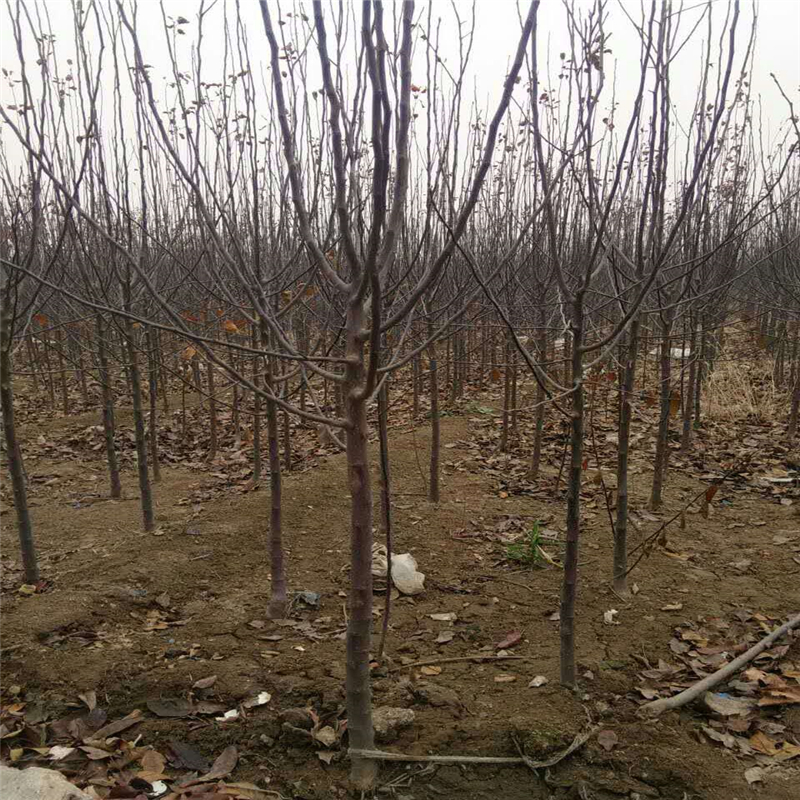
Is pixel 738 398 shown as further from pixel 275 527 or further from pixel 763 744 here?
pixel 275 527

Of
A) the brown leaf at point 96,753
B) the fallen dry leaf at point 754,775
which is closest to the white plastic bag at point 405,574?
the brown leaf at point 96,753

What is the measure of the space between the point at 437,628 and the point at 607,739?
118 cm

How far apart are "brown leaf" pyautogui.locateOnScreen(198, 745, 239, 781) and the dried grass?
23.3ft

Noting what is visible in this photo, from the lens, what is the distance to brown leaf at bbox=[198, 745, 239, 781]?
2068mm

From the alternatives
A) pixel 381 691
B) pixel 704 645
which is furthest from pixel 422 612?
pixel 704 645

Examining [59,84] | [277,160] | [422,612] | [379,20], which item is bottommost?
[422,612]

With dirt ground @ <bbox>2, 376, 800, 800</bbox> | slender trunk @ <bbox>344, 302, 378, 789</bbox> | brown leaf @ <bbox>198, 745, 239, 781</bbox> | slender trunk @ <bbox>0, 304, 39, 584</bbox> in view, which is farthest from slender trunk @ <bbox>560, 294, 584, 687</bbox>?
slender trunk @ <bbox>0, 304, 39, 584</bbox>

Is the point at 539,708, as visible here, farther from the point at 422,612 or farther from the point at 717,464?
the point at 717,464

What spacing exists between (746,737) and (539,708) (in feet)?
2.30

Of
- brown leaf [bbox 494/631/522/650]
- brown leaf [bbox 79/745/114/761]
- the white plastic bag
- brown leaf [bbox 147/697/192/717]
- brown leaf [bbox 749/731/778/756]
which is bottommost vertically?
brown leaf [bbox 494/631/522/650]

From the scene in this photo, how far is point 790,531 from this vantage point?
4.47 m

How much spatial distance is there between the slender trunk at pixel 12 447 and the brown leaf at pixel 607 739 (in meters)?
3.10

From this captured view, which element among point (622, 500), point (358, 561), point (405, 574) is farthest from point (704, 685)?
point (405, 574)

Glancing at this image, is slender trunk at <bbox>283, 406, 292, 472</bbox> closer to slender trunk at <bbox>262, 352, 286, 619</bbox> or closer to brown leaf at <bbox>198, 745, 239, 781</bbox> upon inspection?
slender trunk at <bbox>262, 352, 286, 619</bbox>
